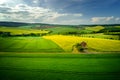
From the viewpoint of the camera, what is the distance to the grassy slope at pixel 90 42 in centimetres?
1030

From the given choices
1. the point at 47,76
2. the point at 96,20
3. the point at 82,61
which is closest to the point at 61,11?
the point at 96,20

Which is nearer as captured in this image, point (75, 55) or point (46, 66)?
point (46, 66)

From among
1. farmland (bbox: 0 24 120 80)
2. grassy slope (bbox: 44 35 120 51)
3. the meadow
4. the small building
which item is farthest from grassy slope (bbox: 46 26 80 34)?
the small building

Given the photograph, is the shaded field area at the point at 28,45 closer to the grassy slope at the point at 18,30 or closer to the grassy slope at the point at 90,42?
the grassy slope at the point at 90,42

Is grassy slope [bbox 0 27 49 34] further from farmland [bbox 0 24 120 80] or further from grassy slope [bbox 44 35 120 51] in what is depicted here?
grassy slope [bbox 44 35 120 51]

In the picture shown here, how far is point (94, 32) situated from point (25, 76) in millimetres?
4323

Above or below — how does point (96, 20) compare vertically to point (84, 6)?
below

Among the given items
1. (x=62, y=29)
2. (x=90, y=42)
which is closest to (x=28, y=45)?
(x=62, y=29)

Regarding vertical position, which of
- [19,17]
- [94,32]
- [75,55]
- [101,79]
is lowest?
[101,79]

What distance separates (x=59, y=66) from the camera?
32.2 feet

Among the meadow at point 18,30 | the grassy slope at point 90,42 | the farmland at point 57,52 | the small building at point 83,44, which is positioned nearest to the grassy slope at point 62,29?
the farmland at point 57,52

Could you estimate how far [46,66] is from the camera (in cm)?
983

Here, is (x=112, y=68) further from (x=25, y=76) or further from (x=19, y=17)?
(x=19, y=17)

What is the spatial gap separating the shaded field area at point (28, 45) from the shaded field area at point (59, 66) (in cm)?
27
